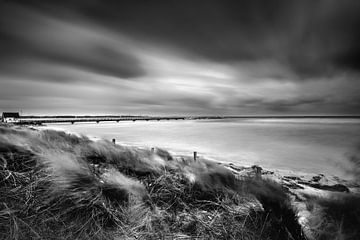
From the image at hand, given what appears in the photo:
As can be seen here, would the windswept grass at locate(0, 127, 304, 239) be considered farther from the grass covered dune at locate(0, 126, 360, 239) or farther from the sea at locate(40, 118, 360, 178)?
the sea at locate(40, 118, 360, 178)

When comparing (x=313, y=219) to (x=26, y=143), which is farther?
(x=26, y=143)

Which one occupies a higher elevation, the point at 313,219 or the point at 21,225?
the point at 21,225

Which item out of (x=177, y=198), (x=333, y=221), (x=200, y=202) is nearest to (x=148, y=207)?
(x=177, y=198)

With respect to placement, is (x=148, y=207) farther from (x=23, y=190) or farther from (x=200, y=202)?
(x=23, y=190)

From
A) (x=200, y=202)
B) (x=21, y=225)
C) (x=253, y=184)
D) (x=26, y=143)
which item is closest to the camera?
(x=21, y=225)

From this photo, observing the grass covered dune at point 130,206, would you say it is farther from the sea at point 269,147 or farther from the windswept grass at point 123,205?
the sea at point 269,147

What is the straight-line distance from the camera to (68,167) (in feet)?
9.23

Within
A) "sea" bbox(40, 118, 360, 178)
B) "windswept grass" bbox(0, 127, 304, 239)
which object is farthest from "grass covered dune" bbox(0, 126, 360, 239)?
"sea" bbox(40, 118, 360, 178)

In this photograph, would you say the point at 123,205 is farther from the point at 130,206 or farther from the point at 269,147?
the point at 269,147

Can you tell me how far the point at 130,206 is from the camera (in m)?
2.48

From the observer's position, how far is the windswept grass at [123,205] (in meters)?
2.03

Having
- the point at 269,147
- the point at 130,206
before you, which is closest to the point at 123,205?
the point at 130,206

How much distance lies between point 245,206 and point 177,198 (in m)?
0.95

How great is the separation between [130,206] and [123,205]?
11cm
